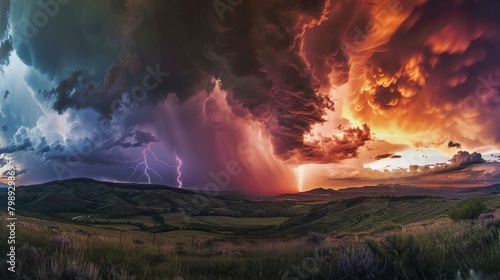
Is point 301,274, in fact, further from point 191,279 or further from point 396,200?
point 396,200

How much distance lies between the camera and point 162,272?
6.37 metres

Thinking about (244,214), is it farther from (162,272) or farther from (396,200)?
(162,272)

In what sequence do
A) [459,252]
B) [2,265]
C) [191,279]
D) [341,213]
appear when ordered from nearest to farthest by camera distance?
1. [2,265]
2. [191,279]
3. [459,252]
4. [341,213]

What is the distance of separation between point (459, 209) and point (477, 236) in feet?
88.2

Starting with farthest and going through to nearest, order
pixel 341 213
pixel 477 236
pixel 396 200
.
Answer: pixel 341 213, pixel 396 200, pixel 477 236

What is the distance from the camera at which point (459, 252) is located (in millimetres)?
6684

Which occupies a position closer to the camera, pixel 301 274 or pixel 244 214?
pixel 301 274

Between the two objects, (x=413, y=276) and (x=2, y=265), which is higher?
(x=2, y=265)

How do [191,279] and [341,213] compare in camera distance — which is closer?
[191,279]

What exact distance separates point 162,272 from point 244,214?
546ft

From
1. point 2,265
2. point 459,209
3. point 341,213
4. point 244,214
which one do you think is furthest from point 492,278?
point 244,214

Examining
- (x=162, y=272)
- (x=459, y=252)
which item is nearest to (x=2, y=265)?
(x=162, y=272)

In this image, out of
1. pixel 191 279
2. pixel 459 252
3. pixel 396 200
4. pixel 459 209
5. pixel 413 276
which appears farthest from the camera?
pixel 396 200

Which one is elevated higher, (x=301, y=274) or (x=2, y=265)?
(x=2, y=265)
